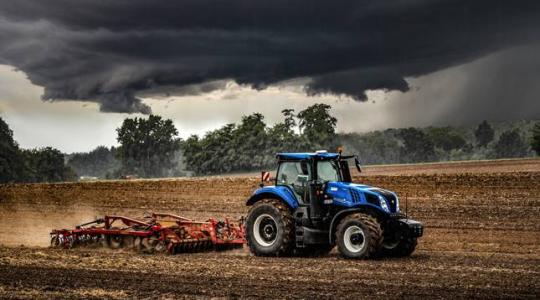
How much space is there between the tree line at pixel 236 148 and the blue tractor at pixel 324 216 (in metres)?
63.7

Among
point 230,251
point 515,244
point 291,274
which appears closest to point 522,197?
point 515,244

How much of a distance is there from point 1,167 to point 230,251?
7167 cm

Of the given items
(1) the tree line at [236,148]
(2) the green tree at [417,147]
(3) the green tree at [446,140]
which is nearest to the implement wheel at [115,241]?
(1) the tree line at [236,148]

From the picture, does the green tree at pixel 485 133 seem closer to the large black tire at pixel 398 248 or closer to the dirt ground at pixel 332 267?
the dirt ground at pixel 332 267

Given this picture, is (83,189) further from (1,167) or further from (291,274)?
(1,167)

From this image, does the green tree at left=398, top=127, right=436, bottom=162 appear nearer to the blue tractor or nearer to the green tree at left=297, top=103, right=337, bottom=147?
the green tree at left=297, top=103, right=337, bottom=147

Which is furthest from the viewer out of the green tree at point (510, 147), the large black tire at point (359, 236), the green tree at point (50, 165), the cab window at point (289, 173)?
the green tree at point (510, 147)

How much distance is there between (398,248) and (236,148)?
7184cm

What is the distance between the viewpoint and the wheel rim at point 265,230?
16172mm

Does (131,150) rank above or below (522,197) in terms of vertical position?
above

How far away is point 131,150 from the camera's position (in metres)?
122

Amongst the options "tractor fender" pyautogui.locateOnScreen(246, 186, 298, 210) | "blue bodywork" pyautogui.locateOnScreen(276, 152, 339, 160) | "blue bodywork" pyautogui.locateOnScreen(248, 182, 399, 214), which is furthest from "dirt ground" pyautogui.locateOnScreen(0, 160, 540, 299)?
"blue bodywork" pyautogui.locateOnScreen(276, 152, 339, 160)

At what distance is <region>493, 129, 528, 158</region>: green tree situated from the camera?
145625 millimetres

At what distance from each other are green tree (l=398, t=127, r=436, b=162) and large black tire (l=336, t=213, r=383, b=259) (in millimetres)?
137098
